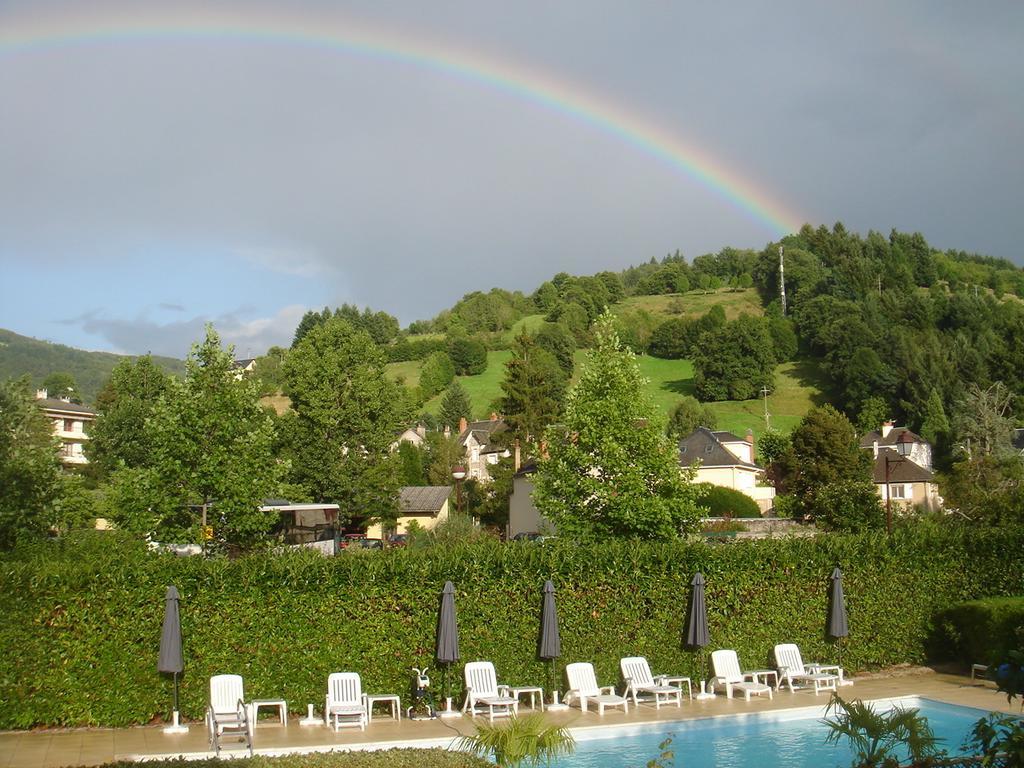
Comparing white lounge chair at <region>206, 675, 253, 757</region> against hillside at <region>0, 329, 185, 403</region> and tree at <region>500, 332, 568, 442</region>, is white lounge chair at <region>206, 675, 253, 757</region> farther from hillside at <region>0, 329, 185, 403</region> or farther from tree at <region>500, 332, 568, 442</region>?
hillside at <region>0, 329, 185, 403</region>

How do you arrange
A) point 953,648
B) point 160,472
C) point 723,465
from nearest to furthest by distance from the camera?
point 953,648 → point 160,472 → point 723,465

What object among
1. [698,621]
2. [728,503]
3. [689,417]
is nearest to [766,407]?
[689,417]

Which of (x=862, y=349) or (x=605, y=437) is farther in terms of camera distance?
(x=862, y=349)

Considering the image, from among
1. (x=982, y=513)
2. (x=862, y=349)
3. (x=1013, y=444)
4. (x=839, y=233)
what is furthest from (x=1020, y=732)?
(x=839, y=233)

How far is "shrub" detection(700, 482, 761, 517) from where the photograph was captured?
49062mm

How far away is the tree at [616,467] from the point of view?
22062mm

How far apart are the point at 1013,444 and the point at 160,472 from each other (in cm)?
7305

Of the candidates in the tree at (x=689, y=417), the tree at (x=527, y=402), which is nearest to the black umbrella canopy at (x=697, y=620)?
the tree at (x=527, y=402)

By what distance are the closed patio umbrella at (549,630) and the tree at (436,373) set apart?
3668 inches

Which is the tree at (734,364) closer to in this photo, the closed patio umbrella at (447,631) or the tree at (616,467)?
the tree at (616,467)

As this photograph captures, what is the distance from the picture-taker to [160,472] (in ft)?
67.7

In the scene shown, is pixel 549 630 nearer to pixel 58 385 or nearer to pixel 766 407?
pixel 766 407

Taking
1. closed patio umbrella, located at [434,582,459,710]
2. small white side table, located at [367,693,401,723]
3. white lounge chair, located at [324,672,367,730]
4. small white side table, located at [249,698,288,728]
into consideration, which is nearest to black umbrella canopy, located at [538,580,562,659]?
closed patio umbrella, located at [434,582,459,710]

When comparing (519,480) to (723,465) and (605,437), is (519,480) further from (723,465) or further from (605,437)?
(605,437)
